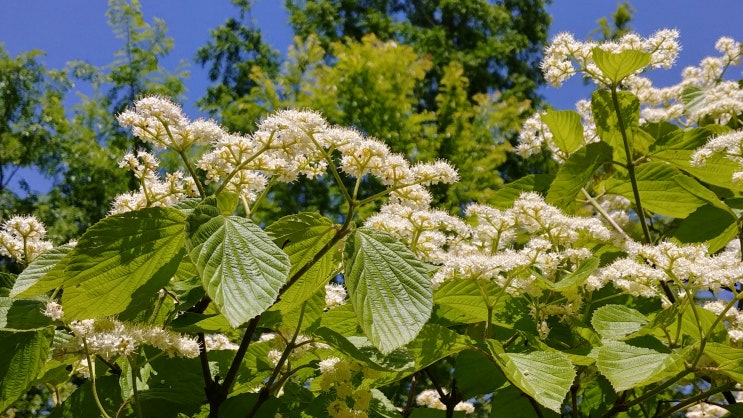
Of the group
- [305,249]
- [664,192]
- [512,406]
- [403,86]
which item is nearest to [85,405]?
[305,249]

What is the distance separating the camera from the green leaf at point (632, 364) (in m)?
1.14

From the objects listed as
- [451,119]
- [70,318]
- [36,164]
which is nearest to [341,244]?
[70,318]

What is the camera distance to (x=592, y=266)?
4.35 ft

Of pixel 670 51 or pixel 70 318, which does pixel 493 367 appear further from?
pixel 670 51

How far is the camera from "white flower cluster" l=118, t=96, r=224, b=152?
1.18 m

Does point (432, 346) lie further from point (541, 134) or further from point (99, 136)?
point (99, 136)

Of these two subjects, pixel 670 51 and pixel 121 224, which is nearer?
pixel 121 224

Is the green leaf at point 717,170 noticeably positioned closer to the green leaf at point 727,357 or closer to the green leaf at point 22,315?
the green leaf at point 727,357

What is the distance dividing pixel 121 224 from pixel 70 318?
0.57ft

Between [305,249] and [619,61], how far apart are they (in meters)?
0.88

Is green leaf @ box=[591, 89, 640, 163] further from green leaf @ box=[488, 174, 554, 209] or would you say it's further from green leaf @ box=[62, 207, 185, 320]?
green leaf @ box=[62, 207, 185, 320]

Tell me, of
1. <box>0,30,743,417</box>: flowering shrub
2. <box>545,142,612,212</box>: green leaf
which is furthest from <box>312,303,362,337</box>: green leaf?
<box>545,142,612,212</box>: green leaf

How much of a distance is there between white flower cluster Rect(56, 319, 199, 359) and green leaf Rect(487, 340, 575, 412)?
1.67 ft

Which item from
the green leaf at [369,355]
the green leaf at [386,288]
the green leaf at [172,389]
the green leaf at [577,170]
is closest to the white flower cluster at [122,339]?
the green leaf at [172,389]
